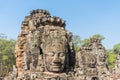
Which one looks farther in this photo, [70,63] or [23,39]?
[23,39]

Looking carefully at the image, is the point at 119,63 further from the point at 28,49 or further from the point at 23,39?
the point at 28,49

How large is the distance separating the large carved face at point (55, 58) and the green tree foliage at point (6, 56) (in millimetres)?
32329

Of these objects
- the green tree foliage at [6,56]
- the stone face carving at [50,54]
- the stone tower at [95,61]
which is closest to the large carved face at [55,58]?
the stone face carving at [50,54]

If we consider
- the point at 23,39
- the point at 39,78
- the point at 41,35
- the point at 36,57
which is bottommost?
the point at 39,78

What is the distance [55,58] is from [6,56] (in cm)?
3338

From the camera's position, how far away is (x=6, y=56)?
39.9m

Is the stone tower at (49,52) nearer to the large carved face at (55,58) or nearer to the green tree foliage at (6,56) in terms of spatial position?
the large carved face at (55,58)

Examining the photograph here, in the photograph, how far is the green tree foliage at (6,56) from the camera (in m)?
40.3

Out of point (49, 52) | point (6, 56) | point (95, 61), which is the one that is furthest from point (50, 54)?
point (6, 56)

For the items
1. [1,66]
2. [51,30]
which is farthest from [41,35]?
[1,66]

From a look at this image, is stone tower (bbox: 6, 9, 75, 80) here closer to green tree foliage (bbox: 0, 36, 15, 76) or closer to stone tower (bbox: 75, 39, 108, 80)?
stone tower (bbox: 75, 39, 108, 80)

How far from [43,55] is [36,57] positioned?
157 mm

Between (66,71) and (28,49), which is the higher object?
(28,49)

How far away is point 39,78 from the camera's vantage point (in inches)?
277
